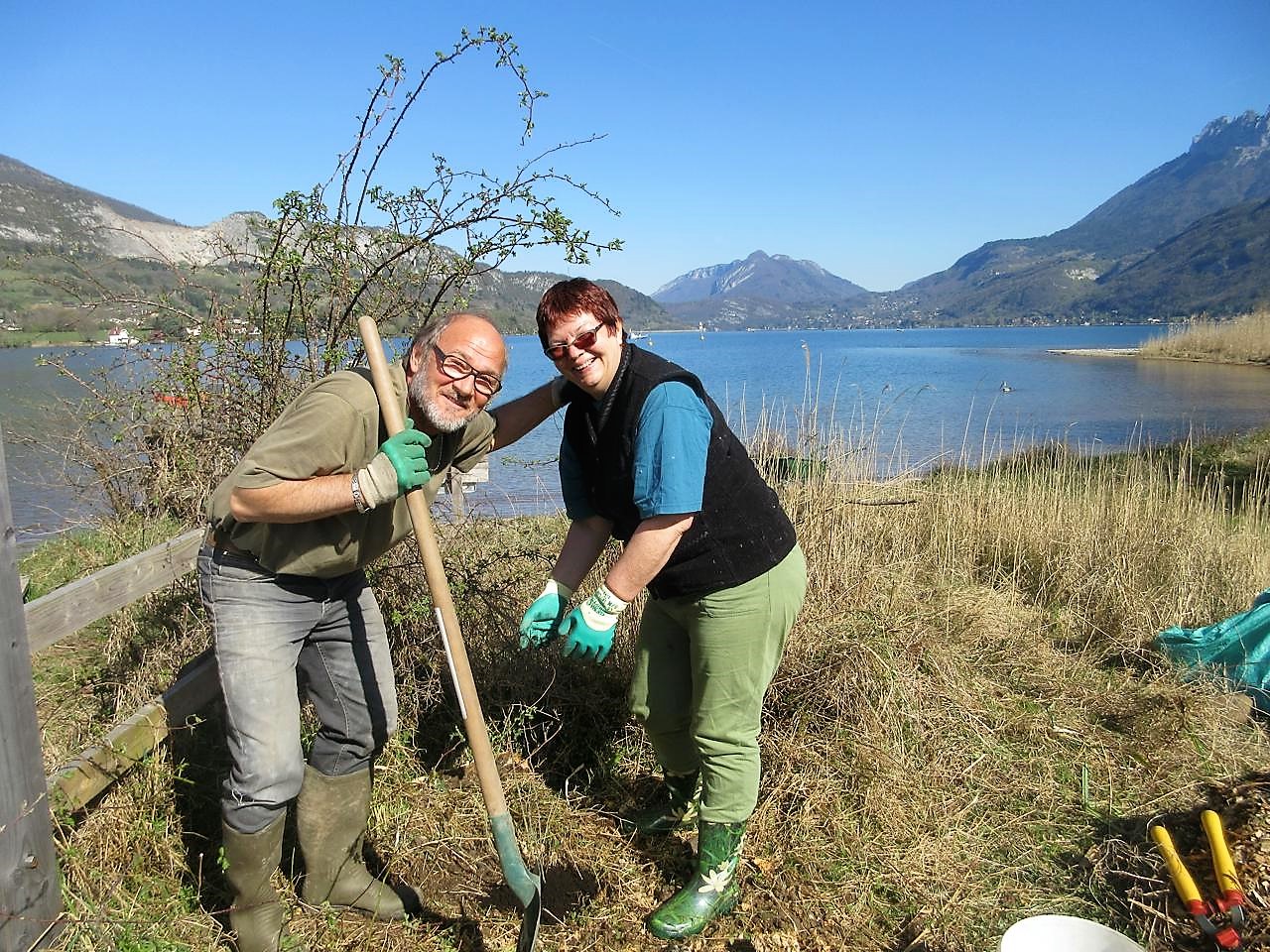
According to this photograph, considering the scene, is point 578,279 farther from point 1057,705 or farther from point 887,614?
point 1057,705

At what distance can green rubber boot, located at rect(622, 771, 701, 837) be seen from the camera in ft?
9.97

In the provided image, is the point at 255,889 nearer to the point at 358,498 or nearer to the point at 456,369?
the point at 358,498

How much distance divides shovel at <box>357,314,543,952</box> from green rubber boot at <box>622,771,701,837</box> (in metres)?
0.76

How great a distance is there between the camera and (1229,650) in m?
4.17

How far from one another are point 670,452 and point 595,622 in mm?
598

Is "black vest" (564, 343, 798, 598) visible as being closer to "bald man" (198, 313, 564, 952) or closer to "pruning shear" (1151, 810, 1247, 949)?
"bald man" (198, 313, 564, 952)

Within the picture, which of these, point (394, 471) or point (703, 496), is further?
point (703, 496)

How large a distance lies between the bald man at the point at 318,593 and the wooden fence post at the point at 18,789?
434 millimetres

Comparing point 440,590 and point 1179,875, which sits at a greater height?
point 440,590

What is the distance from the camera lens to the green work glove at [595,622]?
239cm

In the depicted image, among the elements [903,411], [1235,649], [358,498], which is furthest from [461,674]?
[903,411]

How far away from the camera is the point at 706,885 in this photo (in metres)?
2.57

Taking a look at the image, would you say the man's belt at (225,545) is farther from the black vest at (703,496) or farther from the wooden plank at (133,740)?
the black vest at (703,496)

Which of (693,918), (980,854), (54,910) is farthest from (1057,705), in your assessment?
(54,910)
